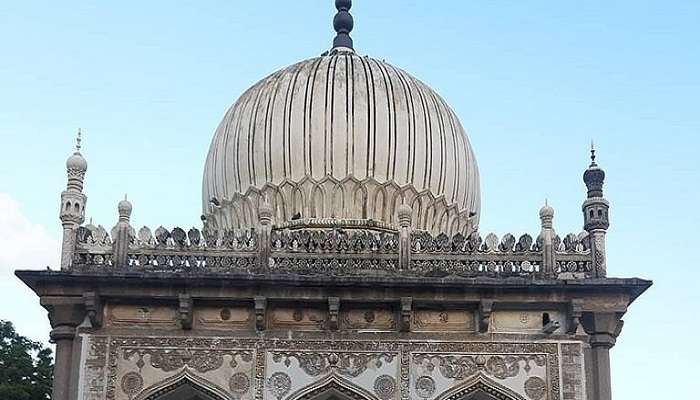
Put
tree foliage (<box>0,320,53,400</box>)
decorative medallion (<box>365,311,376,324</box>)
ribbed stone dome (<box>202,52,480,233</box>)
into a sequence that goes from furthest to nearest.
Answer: tree foliage (<box>0,320,53,400</box>) < ribbed stone dome (<box>202,52,480,233</box>) < decorative medallion (<box>365,311,376,324</box>)

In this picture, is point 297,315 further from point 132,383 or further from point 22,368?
point 22,368

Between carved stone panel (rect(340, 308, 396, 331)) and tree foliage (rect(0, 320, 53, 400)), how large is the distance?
805cm

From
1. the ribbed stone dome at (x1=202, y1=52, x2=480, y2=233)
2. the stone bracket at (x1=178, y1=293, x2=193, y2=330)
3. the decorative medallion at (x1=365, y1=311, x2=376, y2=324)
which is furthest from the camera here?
the ribbed stone dome at (x1=202, y1=52, x2=480, y2=233)

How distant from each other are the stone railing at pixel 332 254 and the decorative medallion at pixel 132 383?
52.0 inches

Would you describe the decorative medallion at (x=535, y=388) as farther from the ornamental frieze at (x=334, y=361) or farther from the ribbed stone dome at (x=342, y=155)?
the ribbed stone dome at (x=342, y=155)

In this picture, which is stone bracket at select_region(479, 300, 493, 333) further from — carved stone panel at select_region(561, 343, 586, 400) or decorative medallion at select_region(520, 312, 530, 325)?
carved stone panel at select_region(561, 343, 586, 400)

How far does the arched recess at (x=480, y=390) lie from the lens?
12.4 meters

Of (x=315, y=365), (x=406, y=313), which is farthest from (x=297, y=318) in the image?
(x=406, y=313)

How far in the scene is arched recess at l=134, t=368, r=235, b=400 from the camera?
1235cm

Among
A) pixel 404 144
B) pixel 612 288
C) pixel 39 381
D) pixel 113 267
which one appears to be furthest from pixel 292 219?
pixel 39 381

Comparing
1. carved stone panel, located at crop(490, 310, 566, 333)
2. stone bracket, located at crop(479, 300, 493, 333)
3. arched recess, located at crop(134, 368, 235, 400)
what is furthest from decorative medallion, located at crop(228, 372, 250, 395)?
carved stone panel, located at crop(490, 310, 566, 333)

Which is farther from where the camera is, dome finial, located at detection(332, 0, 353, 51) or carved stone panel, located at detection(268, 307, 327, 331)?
dome finial, located at detection(332, 0, 353, 51)

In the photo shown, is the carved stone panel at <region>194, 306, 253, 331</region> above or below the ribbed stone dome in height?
below

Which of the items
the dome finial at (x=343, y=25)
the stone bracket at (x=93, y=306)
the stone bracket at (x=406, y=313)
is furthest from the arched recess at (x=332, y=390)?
the dome finial at (x=343, y=25)
